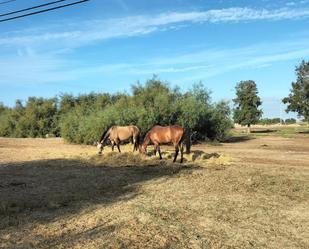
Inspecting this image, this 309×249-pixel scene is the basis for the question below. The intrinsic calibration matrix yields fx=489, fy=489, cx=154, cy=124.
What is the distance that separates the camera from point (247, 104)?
74.1m

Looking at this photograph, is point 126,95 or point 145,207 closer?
point 145,207

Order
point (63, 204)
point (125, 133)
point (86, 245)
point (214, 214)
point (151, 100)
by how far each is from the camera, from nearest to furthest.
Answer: point (86, 245) → point (214, 214) → point (63, 204) → point (125, 133) → point (151, 100)

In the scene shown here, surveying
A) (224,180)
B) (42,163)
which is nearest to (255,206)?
(224,180)

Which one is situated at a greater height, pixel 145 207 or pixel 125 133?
pixel 125 133

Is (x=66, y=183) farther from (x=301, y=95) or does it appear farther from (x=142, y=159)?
(x=301, y=95)

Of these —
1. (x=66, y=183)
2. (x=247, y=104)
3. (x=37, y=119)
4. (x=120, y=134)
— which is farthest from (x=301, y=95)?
(x=66, y=183)

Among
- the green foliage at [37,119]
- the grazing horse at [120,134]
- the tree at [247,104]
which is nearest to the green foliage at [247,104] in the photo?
the tree at [247,104]

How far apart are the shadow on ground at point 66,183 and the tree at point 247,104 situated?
176 feet

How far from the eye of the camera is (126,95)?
4159 centimetres

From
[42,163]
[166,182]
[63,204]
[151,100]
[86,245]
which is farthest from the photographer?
[151,100]

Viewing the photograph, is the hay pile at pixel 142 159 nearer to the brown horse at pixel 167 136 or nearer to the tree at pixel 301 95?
the brown horse at pixel 167 136

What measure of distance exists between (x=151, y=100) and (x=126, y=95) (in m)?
3.31

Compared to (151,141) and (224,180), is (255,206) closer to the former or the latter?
(224,180)

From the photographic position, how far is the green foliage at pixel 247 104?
240 ft
